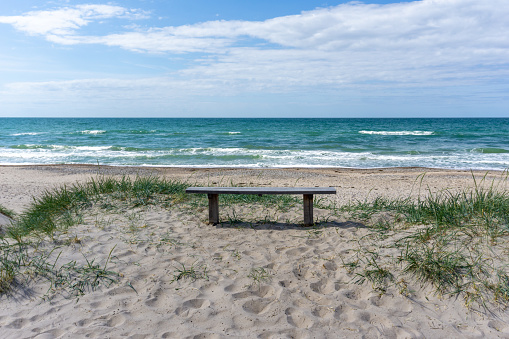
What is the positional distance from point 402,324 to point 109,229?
357 cm

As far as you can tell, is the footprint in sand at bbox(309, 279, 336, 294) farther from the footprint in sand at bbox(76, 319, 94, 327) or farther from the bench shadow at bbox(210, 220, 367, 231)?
the footprint in sand at bbox(76, 319, 94, 327)

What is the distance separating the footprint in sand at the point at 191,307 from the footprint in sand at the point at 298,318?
700 millimetres

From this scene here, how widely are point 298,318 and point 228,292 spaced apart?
2.33 ft

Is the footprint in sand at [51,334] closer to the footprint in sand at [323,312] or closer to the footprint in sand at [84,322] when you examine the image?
the footprint in sand at [84,322]

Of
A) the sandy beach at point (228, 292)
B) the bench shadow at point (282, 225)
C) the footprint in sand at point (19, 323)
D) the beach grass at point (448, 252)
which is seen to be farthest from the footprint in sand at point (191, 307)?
the bench shadow at point (282, 225)

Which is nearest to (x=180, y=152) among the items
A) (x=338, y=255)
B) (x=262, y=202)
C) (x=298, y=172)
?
(x=298, y=172)

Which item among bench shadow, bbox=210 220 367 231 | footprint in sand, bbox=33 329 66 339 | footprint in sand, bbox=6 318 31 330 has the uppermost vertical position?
bench shadow, bbox=210 220 367 231

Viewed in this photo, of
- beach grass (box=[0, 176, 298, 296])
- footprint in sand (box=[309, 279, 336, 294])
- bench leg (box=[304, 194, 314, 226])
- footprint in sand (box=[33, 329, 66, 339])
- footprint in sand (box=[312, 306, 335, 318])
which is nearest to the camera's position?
footprint in sand (box=[33, 329, 66, 339])

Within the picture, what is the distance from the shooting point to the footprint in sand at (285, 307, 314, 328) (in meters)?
2.96

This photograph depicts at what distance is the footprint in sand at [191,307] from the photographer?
122 inches

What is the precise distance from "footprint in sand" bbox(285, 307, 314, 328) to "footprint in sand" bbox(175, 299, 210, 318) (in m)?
0.70

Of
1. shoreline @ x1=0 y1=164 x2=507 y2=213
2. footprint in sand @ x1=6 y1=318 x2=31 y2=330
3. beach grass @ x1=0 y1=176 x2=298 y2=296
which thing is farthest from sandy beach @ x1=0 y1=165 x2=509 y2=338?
shoreline @ x1=0 y1=164 x2=507 y2=213

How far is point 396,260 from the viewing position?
12.7ft

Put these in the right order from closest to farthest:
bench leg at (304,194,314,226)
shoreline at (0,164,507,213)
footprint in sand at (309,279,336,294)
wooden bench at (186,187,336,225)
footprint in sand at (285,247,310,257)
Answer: footprint in sand at (309,279,336,294) < footprint in sand at (285,247,310,257) < wooden bench at (186,187,336,225) < bench leg at (304,194,314,226) < shoreline at (0,164,507,213)
